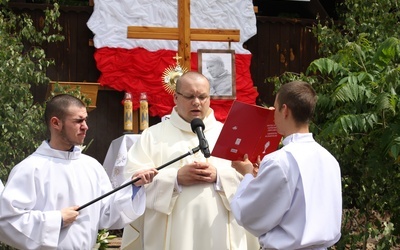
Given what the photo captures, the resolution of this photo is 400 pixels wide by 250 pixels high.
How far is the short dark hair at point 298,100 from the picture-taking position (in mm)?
4660

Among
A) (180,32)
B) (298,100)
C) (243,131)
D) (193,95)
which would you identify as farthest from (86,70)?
(298,100)

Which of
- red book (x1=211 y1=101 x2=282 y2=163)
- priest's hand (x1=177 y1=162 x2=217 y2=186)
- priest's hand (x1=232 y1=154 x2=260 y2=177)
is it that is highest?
red book (x1=211 y1=101 x2=282 y2=163)

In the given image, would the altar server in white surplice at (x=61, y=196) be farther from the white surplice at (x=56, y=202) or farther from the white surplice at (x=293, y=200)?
the white surplice at (x=293, y=200)

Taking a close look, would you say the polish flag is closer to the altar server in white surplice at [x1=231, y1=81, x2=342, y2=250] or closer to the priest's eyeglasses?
the priest's eyeglasses

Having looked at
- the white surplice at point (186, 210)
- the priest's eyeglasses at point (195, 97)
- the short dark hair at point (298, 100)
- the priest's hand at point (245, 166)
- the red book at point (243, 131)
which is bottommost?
the white surplice at point (186, 210)

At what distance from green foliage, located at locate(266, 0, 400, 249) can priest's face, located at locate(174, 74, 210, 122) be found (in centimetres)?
104

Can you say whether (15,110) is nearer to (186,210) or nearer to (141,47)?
(186,210)

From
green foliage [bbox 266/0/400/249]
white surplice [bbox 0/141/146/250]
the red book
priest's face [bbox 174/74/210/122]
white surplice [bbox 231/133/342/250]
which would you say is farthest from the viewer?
green foliage [bbox 266/0/400/249]

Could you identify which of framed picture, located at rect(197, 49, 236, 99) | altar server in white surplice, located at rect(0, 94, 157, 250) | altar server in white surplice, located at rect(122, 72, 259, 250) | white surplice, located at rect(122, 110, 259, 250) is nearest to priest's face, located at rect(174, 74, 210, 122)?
altar server in white surplice, located at rect(122, 72, 259, 250)

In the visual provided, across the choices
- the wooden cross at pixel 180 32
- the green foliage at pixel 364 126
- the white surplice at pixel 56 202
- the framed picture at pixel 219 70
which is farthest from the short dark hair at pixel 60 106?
the framed picture at pixel 219 70

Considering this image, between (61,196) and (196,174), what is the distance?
105 cm

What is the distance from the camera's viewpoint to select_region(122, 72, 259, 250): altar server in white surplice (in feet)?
19.2

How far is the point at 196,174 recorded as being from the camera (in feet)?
19.1

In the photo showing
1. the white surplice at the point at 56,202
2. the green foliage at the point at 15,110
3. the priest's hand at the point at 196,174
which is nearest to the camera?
the white surplice at the point at 56,202
